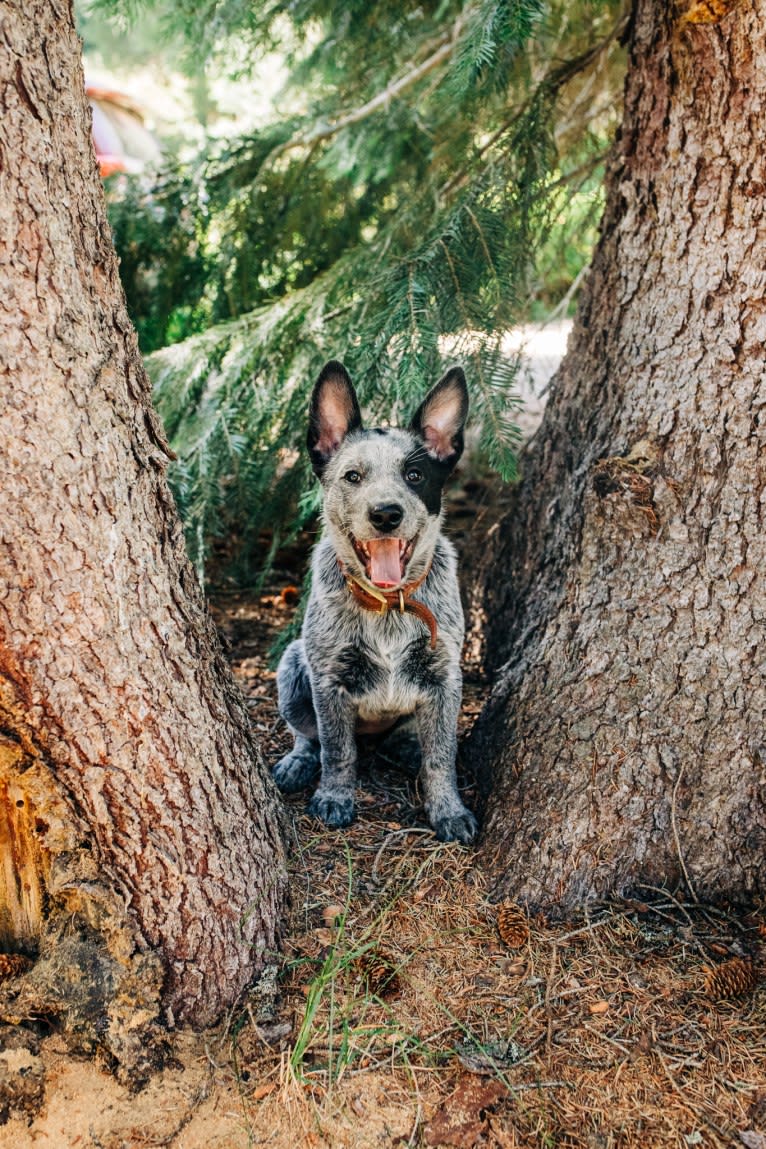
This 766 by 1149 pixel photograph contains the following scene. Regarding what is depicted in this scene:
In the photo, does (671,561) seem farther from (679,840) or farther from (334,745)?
(334,745)

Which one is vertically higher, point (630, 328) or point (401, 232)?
point (401, 232)

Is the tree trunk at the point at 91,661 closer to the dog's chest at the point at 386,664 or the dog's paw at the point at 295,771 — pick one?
the dog's chest at the point at 386,664

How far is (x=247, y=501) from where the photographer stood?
14.6 feet

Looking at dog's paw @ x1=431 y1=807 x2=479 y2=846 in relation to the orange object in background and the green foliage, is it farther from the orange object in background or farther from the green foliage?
the orange object in background

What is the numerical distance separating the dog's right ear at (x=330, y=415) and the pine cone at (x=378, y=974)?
5.41 feet

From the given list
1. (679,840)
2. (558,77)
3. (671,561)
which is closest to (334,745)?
(679,840)

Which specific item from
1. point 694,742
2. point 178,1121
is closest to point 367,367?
point 694,742

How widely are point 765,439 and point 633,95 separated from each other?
1.33 metres

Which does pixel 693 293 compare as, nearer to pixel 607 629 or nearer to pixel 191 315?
pixel 607 629

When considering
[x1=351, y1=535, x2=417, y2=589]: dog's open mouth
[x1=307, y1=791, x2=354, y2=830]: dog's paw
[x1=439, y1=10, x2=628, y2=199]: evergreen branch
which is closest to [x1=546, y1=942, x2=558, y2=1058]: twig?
[x1=307, y1=791, x2=354, y2=830]: dog's paw

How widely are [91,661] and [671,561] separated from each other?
1719 mm

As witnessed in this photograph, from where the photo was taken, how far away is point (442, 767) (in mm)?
3168

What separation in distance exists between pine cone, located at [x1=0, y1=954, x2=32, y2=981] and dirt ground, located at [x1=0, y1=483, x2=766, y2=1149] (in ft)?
0.60

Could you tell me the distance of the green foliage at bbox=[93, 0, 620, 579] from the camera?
3461 millimetres
